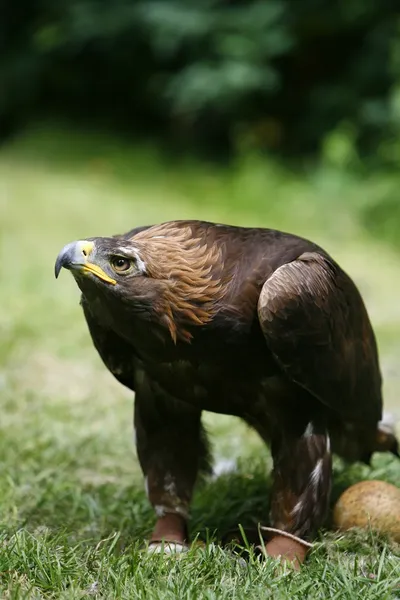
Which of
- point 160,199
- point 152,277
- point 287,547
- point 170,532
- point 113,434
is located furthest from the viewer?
point 160,199

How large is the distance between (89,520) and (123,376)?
0.72 m

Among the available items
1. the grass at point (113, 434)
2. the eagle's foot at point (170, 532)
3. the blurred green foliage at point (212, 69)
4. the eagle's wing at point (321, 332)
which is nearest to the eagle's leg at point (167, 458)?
the eagle's foot at point (170, 532)

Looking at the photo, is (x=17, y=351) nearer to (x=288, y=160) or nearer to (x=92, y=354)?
(x=92, y=354)

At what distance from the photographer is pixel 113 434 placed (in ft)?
15.3

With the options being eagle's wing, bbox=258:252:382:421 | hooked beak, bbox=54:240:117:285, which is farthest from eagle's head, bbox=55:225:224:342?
eagle's wing, bbox=258:252:382:421

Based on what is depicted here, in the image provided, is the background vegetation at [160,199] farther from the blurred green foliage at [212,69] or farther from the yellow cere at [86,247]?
the yellow cere at [86,247]

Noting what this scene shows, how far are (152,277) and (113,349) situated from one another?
0.52 metres

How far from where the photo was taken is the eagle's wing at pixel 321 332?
2.77 meters

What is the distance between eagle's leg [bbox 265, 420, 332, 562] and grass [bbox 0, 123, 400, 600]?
0.10 metres

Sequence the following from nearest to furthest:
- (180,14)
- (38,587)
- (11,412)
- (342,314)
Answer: (38,587)
(342,314)
(11,412)
(180,14)

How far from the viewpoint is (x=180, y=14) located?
40.7 ft

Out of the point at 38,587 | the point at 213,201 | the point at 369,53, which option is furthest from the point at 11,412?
the point at 369,53

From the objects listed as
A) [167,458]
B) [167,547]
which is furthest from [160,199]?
[167,547]

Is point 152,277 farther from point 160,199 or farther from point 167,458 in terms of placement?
point 160,199
